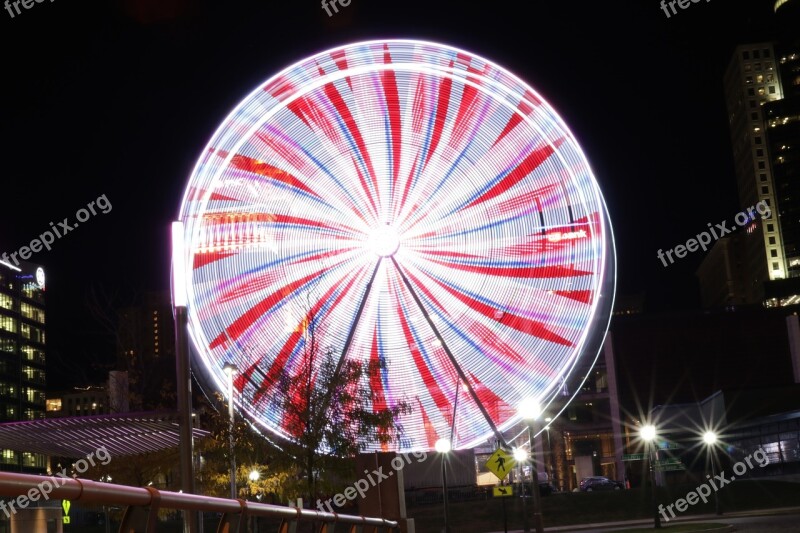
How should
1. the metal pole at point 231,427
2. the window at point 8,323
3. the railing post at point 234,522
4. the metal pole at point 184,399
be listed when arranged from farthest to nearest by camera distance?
the window at point 8,323 < the metal pole at point 231,427 < the metal pole at point 184,399 < the railing post at point 234,522

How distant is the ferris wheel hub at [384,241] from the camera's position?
35.5 metres

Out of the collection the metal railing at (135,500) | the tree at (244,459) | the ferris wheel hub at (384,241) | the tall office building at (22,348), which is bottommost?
the metal railing at (135,500)

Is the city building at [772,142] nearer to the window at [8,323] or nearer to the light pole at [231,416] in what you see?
the window at [8,323]

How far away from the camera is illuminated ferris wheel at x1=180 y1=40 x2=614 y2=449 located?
33500 millimetres

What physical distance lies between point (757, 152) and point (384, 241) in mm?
159452

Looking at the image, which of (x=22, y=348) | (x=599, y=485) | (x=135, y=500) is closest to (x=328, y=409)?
(x=135, y=500)

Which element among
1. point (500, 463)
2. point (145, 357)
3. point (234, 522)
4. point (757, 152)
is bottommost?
point (234, 522)

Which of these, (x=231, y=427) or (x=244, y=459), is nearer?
(x=231, y=427)

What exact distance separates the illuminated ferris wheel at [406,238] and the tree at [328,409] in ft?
1.21

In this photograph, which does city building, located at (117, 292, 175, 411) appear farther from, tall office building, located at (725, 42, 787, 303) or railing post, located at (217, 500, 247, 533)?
tall office building, located at (725, 42, 787, 303)

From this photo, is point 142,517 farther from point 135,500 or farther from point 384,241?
point 384,241

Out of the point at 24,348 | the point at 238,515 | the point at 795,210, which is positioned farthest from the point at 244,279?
the point at 795,210

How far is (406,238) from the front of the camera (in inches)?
1415

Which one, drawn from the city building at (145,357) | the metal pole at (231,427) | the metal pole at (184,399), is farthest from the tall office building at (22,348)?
the metal pole at (184,399)
